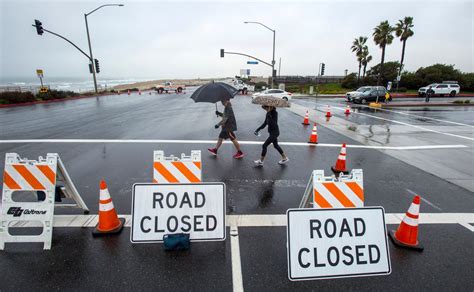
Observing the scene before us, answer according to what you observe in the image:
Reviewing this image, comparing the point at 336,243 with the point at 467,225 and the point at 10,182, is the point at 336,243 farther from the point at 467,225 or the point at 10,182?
the point at 10,182

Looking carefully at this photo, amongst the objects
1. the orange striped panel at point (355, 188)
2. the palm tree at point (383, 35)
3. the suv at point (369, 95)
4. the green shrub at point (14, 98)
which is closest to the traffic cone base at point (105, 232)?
the orange striped panel at point (355, 188)

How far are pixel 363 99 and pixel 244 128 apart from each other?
1844 cm

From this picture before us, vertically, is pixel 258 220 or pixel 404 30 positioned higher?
pixel 404 30

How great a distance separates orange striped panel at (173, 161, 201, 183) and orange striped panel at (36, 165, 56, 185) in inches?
64.1

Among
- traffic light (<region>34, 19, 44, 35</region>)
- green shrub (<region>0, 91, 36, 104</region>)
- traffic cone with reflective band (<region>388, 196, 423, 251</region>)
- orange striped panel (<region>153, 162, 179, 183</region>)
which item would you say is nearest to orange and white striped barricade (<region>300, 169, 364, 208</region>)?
traffic cone with reflective band (<region>388, 196, 423, 251</region>)

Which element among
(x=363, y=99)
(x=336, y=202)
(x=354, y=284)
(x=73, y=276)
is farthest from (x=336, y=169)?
(x=363, y=99)

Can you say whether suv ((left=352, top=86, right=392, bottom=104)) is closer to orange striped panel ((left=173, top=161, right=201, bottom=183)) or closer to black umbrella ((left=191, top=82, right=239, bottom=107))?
black umbrella ((left=191, top=82, right=239, bottom=107))

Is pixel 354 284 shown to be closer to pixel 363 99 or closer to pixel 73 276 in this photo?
pixel 73 276

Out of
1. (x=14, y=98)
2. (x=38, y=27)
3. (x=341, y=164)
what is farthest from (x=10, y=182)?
(x=38, y=27)

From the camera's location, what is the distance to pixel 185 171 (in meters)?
3.57

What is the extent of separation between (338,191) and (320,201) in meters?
0.27

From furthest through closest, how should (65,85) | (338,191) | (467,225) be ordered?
(65,85), (467,225), (338,191)

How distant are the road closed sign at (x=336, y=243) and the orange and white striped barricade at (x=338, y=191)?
42cm

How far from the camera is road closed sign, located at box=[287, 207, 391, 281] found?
8.04 ft
